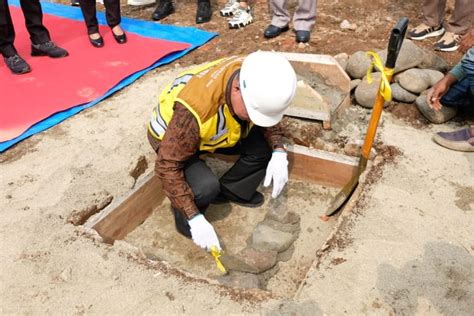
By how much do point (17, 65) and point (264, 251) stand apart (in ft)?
9.78

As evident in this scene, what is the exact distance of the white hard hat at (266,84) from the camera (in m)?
2.13

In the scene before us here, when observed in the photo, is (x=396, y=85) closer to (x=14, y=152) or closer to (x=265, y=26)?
(x=265, y=26)

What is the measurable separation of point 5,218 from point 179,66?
2.24 meters

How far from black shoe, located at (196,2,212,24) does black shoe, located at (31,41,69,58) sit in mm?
1505

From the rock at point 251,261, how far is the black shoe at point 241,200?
399mm

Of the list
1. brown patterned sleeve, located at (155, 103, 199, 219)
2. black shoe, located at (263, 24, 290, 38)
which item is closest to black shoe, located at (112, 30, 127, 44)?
black shoe, located at (263, 24, 290, 38)

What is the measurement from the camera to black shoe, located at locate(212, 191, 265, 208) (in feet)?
9.72

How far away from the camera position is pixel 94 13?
4.65 meters

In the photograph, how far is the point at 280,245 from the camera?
2.68 meters

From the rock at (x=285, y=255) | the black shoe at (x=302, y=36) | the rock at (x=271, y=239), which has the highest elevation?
the black shoe at (x=302, y=36)

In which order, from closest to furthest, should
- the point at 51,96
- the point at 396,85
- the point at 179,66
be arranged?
1. the point at 396,85
2. the point at 51,96
3. the point at 179,66

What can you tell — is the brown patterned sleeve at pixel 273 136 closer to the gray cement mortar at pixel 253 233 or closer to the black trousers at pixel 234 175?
the black trousers at pixel 234 175

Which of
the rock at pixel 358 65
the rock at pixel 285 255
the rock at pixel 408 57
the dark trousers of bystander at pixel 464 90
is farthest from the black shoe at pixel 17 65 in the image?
the dark trousers of bystander at pixel 464 90

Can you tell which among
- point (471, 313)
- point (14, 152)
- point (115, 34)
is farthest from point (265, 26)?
point (471, 313)
